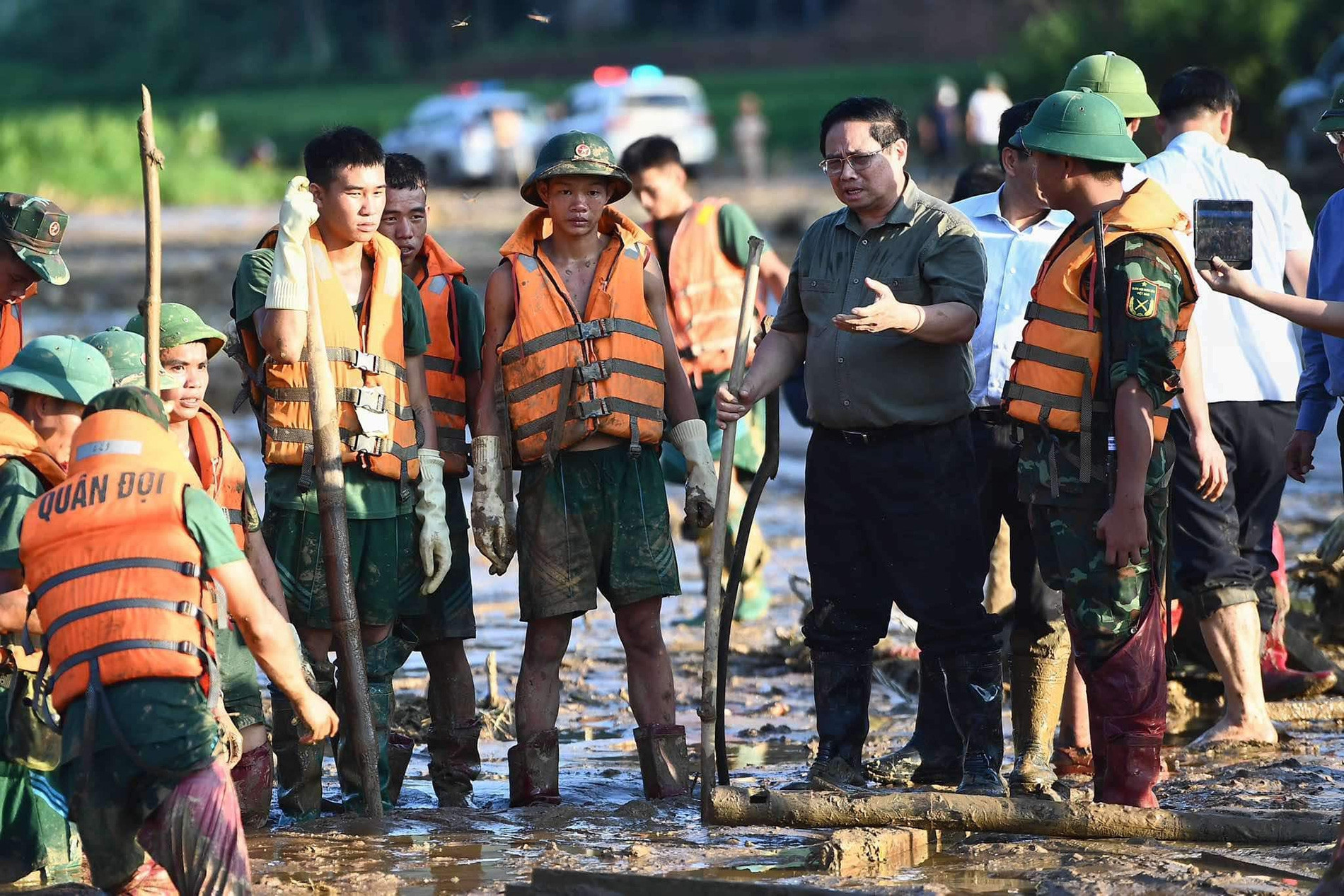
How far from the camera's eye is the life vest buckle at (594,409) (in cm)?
606

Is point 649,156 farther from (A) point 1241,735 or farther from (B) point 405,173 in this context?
(A) point 1241,735

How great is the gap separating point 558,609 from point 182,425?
54.4 inches

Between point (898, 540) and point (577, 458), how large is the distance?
1.10 metres

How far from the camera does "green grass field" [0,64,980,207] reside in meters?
34.8

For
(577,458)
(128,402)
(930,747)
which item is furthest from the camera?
(930,747)

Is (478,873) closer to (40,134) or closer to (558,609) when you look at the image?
(558,609)

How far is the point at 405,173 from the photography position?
666cm

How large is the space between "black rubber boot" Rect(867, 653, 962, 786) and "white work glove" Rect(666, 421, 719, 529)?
86 cm

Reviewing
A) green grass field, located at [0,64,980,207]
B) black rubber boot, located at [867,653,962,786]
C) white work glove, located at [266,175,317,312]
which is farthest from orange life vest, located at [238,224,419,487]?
green grass field, located at [0,64,980,207]

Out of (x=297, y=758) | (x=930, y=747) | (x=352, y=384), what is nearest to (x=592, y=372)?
(x=352, y=384)

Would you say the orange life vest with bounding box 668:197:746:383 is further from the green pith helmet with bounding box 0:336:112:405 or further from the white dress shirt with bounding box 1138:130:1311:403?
the green pith helmet with bounding box 0:336:112:405

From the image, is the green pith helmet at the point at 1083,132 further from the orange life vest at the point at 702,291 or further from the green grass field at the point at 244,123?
the green grass field at the point at 244,123

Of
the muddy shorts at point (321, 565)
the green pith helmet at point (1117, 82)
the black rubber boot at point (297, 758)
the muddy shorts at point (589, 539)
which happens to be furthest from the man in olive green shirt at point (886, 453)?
the black rubber boot at point (297, 758)

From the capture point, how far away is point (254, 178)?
3775 centimetres
